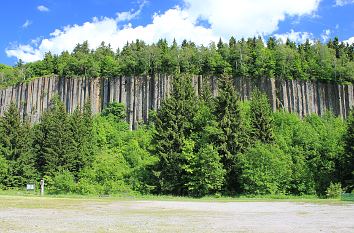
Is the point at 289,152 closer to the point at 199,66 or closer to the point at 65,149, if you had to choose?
the point at 65,149

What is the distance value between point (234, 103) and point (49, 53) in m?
78.6

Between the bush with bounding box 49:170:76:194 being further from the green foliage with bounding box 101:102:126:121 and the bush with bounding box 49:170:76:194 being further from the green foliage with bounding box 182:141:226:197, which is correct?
the green foliage with bounding box 101:102:126:121

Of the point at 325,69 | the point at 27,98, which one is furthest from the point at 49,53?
the point at 325,69

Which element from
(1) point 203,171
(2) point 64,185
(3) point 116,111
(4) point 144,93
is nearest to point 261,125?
(1) point 203,171

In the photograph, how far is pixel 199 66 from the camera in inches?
3735

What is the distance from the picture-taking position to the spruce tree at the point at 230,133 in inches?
1866

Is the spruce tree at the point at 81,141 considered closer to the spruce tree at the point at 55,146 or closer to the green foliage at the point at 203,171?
the spruce tree at the point at 55,146

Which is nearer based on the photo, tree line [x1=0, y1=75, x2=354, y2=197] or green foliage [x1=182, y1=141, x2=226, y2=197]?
green foliage [x1=182, y1=141, x2=226, y2=197]

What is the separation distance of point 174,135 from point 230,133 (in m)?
7.15

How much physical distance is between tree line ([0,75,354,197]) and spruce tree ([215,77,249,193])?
0.41ft

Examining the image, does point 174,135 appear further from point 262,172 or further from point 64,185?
point 64,185

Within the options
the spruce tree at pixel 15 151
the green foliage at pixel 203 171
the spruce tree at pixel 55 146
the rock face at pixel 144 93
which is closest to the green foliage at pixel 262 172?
the green foliage at pixel 203 171

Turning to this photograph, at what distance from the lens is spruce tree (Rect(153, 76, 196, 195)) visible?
4759 centimetres

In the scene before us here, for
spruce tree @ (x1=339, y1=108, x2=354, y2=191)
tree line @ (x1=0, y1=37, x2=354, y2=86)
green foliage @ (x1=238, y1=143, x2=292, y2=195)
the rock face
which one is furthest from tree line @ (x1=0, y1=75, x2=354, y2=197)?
tree line @ (x1=0, y1=37, x2=354, y2=86)
